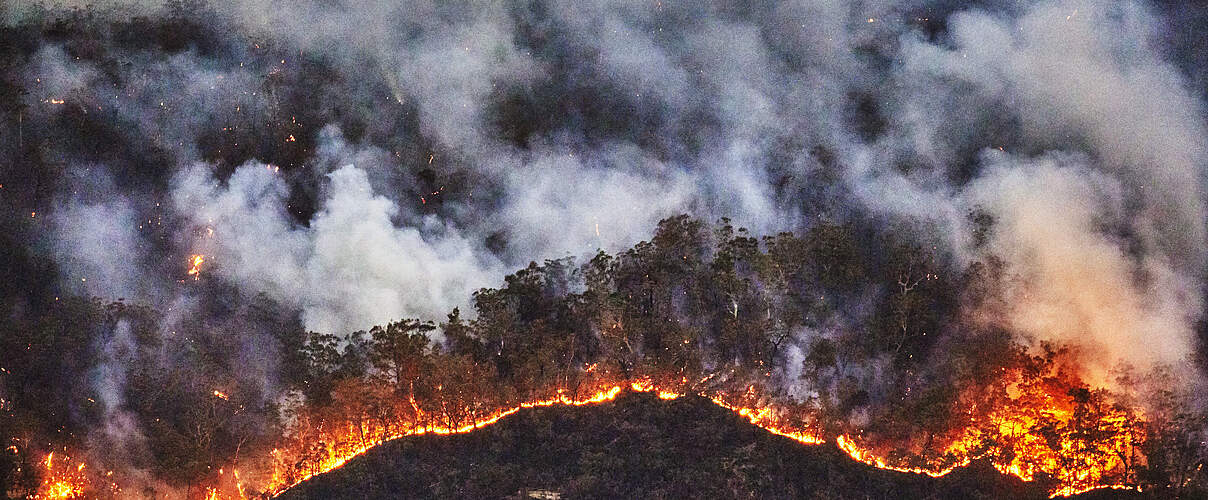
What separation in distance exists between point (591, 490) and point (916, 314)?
947 inches

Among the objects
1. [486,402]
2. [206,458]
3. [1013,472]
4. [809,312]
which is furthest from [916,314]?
[206,458]

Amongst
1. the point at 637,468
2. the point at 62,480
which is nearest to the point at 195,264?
the point at 62,480

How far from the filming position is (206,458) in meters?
63.8

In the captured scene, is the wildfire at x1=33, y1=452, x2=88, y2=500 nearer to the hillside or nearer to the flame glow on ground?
the flame glow on ground

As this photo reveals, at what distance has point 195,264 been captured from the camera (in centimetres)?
7531

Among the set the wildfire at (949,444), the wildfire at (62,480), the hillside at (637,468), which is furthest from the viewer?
the wildfire at (62,480)

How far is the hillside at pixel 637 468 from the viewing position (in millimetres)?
55531

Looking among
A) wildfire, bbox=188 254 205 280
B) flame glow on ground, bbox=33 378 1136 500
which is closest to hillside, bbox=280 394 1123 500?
flame glow on ground, bbox=33 378 1136 500

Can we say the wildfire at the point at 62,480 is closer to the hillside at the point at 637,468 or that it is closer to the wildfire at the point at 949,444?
the wildfire at the point at 949,444

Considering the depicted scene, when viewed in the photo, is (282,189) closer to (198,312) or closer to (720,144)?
(198,312)

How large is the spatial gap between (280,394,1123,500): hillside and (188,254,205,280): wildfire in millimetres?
22564

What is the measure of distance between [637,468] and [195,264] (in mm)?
35010

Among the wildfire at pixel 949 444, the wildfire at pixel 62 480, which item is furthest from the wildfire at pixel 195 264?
the wildfire at pixel 949 444

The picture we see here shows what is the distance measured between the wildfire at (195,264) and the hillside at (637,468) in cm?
2256
